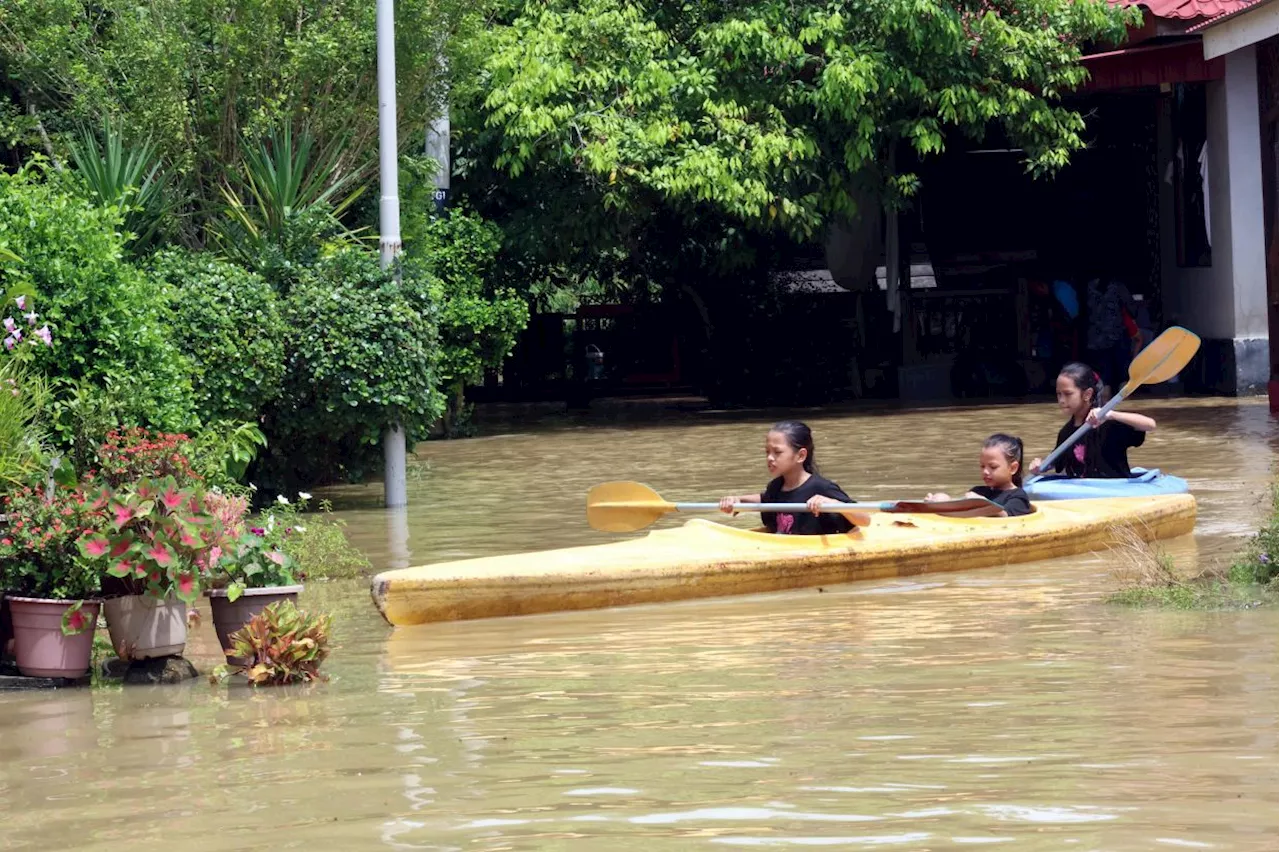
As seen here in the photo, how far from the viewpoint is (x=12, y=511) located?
736cm

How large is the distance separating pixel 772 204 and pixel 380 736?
14.9 meters

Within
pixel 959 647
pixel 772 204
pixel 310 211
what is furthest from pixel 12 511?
pixel 772 204

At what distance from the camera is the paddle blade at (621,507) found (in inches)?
406

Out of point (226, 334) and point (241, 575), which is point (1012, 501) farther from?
point (226, 334)

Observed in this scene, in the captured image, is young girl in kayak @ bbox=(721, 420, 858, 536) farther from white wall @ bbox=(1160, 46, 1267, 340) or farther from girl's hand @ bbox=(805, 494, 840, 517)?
white wall @ bbox=(1160, 46, 1267, 340)

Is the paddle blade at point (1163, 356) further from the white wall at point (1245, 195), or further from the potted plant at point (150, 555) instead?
the white wall at point (1245, 195)

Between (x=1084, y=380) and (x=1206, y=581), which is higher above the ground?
(x=1084, y=380)

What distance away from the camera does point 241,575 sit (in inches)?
294

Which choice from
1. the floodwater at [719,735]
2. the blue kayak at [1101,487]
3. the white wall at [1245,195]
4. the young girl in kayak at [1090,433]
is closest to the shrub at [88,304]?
the floodwater at [719,735]

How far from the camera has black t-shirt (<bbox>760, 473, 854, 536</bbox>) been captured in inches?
382

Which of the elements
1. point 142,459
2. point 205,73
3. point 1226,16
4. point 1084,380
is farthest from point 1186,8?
point 142,459

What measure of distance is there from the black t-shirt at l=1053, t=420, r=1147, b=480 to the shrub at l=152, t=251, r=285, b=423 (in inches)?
210

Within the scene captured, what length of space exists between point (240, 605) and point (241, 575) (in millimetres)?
175

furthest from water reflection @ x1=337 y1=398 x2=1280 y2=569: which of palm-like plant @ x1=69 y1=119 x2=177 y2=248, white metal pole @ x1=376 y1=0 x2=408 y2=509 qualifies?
palm-like plant @ x1=69 y1=119 x2=177 y2=248
